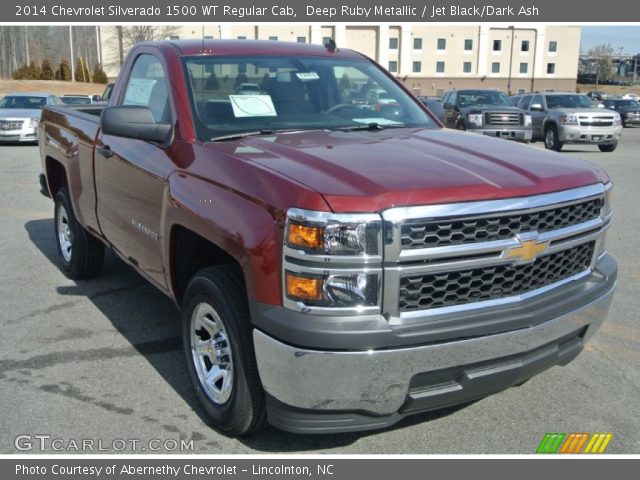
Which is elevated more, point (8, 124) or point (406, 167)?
point (406, 167)

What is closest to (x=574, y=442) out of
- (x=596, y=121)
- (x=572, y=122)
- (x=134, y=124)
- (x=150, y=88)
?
(x=134, y=124)

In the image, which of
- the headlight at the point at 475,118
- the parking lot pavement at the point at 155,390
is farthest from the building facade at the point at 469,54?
the parking lot pavement at the point at 155,390

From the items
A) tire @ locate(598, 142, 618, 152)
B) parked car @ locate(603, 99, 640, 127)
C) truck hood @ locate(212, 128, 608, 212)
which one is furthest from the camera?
parked car @ locate(603, 99, 640, 127)

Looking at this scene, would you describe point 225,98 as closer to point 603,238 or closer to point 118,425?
point 118,425

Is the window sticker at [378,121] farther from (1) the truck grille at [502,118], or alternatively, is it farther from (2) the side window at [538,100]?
(2) the side window at [538,100]

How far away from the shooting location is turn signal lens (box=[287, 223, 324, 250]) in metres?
2.71

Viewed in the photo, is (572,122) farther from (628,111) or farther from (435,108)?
(628,111)

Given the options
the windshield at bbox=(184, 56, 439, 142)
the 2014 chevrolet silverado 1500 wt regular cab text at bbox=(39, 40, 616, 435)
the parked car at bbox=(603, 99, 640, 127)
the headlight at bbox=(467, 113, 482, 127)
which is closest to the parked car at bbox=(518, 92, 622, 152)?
the headlight at bbox=(467, 113, 482, 127)

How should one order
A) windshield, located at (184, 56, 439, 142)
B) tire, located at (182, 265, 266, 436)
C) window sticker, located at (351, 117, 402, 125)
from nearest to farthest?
tire, located at (182, 265, 266, 436), windshield, located at (184, 56, 439, 142), window sticker, located at (351, 117, 402, 125)

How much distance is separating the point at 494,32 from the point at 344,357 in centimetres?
8898

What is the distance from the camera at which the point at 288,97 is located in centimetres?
425

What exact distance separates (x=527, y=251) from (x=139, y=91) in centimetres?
297

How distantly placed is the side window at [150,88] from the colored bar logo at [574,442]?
270 centimetres

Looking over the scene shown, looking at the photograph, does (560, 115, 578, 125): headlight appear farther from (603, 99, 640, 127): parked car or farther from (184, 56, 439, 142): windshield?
(603, 99, 640, 127): parked car
